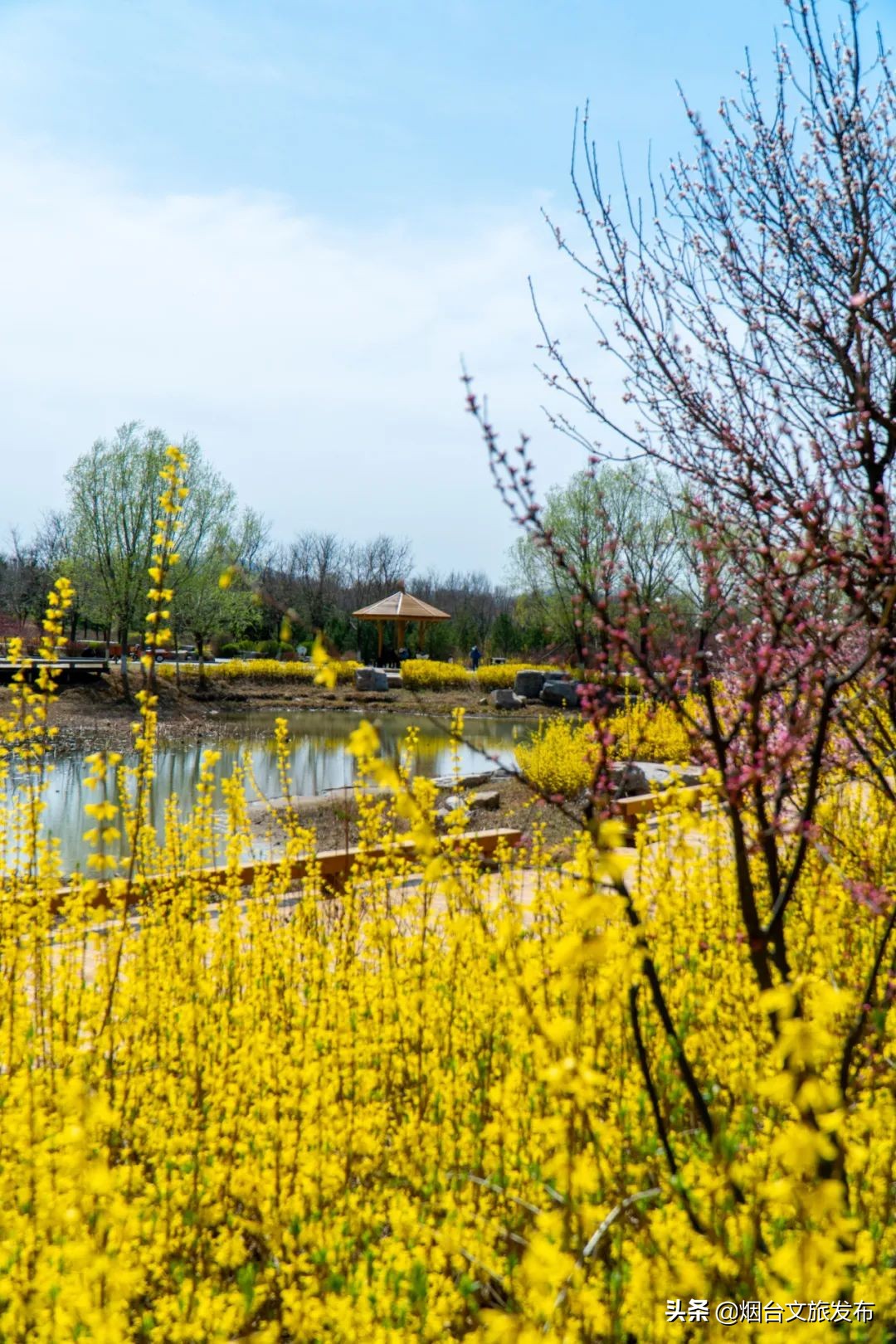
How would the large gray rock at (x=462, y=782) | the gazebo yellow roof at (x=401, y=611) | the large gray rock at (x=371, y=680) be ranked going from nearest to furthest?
1. the large gray rock at (x=462, y=782)
2. the large gray rock at (x=371, y=680)
3. the gazebo yellow roof at (x=401, y=611)

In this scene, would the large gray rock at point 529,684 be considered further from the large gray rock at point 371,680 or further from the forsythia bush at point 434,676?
the large gray rock at point 371,680

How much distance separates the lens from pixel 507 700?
1045 inches

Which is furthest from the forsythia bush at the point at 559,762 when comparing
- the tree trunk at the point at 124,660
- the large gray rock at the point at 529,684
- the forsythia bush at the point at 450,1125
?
the tree trunk at the point at 124,660

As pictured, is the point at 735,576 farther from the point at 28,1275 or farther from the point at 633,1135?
the point at 28,1275

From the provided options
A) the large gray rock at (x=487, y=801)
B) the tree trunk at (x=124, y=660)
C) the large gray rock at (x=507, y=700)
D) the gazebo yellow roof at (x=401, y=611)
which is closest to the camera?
the large gray rock at (x=487, y=801)

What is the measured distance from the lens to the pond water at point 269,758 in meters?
11.2

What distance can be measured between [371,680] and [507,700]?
4455 millimetres

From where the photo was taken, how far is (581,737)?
40.0ft

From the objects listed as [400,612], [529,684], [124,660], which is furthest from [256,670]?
[529,684]

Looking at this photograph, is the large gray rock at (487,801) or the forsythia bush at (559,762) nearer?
the large gray rock at (487,801)

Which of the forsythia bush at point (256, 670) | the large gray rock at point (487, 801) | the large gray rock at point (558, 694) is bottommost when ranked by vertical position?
the large gray rock at point (487, 801)

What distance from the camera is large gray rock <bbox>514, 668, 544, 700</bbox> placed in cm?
2761

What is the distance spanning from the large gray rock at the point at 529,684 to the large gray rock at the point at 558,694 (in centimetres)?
76

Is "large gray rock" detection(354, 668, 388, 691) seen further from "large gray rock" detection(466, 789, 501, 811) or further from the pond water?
"large gray rock" detection(466, 789, 501, 811)
